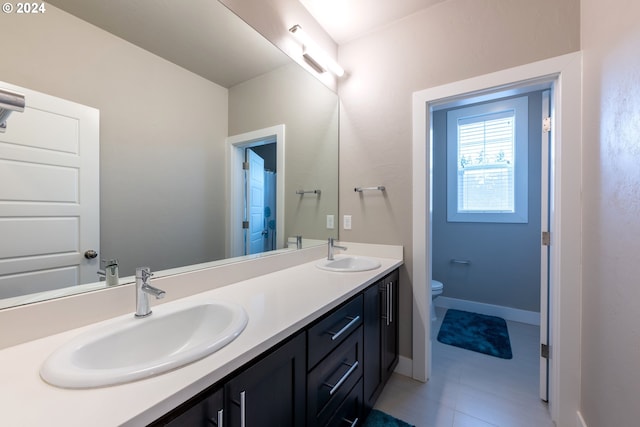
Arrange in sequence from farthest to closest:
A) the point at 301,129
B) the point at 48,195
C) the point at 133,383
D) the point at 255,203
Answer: the point at 301,129
the point at 255,203
the point at 48,195
the point at 133,383

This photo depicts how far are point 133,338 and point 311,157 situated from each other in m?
1.56

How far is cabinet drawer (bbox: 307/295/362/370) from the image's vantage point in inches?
37.5

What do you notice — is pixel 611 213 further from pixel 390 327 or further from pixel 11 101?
pixel 11 101

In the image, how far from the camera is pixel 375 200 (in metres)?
2.02

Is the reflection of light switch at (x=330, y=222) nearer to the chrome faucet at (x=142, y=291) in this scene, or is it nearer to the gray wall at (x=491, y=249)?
the chrome faucet at (x=142, y=291)

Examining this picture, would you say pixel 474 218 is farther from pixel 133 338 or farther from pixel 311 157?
pixel 133 338

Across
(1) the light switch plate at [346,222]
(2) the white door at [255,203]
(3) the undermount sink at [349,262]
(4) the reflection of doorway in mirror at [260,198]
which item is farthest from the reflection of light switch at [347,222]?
(2) the white door at [255,203]

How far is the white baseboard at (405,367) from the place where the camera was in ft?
6.14

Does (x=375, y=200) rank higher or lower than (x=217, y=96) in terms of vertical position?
lower

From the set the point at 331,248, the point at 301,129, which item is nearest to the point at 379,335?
the point at 331,248

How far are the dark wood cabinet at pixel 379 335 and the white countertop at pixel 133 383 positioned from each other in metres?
0.46

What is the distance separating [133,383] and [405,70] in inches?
85.4

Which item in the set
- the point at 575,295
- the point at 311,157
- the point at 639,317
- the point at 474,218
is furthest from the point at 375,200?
the point at 474,218

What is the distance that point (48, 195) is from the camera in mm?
808
